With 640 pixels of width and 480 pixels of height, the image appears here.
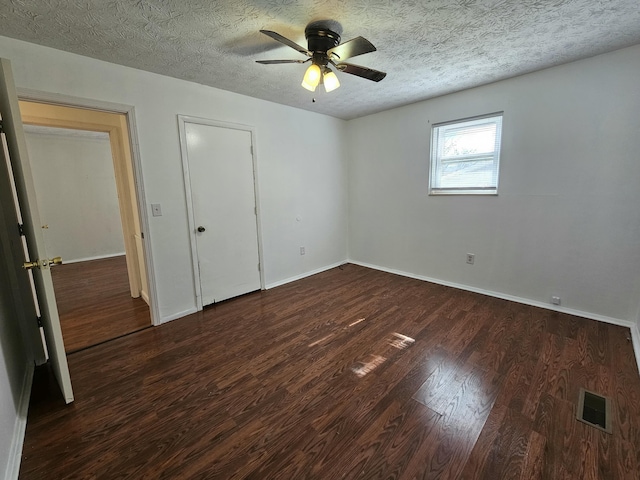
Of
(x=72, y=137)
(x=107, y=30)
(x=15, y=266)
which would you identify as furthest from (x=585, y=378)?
(x=72, y=137)

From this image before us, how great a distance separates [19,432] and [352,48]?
120 inches

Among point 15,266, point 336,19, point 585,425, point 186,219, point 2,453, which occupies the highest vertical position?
point 336,19

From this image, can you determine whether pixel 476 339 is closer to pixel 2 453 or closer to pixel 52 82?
pixel 2 453

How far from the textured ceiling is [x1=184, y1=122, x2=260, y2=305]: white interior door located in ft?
2.09

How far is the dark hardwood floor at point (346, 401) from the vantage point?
1.36m

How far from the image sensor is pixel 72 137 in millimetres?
→ 5418

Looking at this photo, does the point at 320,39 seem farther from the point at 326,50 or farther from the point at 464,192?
the point at 464,192

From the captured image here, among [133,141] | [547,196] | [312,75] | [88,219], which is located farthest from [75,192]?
[547,196]

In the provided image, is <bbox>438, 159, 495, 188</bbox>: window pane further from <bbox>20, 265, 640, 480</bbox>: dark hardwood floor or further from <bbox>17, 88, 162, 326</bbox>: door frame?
<bbox>17, 88, 162, 326</bbox>: door frame

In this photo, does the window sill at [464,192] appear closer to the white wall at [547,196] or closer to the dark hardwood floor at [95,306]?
the white wall at [547,196]

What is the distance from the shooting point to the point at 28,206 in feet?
5.31

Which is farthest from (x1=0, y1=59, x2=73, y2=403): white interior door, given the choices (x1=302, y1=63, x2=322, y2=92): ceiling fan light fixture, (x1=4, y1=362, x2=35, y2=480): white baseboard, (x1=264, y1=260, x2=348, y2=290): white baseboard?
(x1=264, y1=260, x2=348, y2=290): white baseboard

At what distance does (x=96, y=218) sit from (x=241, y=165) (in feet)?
15.2

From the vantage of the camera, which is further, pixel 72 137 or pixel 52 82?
pixel 72 137
